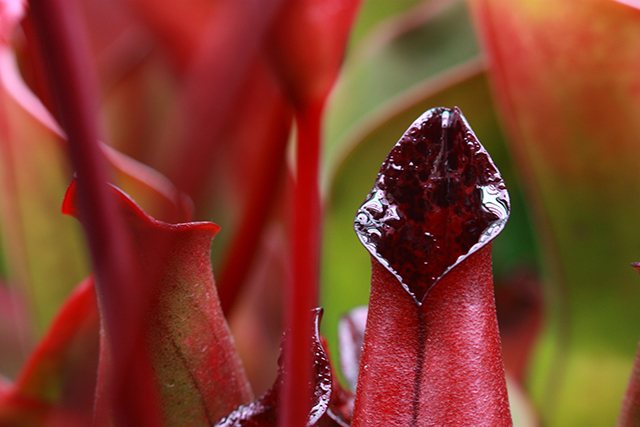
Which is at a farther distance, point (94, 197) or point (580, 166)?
→ point (580, 166)

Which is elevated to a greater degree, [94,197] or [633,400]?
[94,197]

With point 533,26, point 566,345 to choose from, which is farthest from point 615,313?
point 533,26

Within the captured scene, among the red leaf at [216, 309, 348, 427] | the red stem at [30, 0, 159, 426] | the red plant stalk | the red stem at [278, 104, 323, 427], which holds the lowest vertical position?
the red plant stalk

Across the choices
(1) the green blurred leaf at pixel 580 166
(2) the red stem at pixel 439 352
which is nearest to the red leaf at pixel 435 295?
(2) the red stem at pixel 439 352

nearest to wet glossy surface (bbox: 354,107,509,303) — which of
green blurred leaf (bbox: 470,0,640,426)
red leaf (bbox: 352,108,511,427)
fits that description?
red leaf (bbox: 352,108,511,427)

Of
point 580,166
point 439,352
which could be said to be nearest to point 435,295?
point 439,352

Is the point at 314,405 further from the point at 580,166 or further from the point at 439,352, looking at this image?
the point at 580,166

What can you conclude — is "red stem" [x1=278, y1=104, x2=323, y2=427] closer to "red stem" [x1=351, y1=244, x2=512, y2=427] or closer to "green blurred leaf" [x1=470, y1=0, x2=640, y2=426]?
"red stem" [x1=351, y1=244, x2=512, y2=427]
